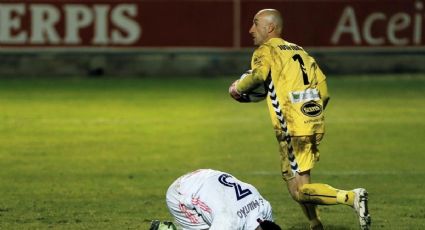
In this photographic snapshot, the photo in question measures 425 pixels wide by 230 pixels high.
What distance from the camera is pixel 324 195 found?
→ 8828 mm

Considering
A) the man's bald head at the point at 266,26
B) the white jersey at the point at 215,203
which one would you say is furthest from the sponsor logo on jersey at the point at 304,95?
the white jersey at the point at 215,203

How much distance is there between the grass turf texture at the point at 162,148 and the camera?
35.1 feet

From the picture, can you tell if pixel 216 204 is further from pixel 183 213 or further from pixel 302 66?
pixel 302 66

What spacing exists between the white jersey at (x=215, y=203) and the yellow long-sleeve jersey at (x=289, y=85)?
1.11 m

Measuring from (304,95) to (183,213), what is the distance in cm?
160

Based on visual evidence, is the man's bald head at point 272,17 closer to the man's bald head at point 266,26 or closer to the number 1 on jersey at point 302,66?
the man's bald head at point 266,26

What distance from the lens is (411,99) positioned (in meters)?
20.0

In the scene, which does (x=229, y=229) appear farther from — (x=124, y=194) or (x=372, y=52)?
(x=372, y=52)

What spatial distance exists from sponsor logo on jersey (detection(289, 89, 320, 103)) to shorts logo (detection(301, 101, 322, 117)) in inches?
1.7

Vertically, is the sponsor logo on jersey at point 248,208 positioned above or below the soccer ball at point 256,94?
below

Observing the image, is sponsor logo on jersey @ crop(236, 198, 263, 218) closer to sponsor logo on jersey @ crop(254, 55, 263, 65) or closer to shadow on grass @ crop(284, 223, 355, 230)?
sponsor logo on jersey @ crop(254, 55, 263, 65)

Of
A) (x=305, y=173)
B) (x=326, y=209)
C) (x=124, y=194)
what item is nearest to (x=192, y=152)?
(x=124, y=194)

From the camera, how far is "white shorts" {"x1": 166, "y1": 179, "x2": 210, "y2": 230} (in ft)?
26.4

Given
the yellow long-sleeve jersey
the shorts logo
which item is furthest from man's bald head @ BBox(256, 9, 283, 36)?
the shorts logo
